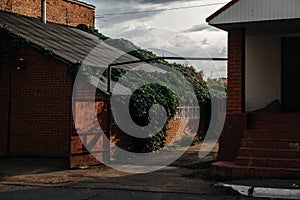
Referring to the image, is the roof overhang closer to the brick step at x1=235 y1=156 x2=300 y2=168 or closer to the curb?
the brick step at x1=235 y1=156 x2=300 y2=168

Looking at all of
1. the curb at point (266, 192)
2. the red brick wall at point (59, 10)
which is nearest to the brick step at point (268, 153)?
the curb at point (266, 192)

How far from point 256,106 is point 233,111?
1.80 meters

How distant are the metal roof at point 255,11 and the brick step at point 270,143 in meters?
2.84

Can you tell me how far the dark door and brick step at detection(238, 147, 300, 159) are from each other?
2842mm

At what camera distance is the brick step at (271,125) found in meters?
11.1

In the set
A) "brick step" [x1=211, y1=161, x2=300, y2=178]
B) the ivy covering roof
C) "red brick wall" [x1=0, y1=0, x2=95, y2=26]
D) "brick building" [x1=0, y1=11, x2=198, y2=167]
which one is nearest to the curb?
"brick step" [x1=211, y1=161, x2=300, y2=178]

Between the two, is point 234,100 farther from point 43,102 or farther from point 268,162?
point 43,102

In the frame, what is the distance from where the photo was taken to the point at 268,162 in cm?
1025

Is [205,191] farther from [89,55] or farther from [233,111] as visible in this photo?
[89,55]

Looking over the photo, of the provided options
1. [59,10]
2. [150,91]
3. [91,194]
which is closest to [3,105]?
[150,91]

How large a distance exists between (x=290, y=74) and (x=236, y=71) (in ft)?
7.42

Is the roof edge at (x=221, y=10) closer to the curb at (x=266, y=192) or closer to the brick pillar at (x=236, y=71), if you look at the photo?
the brick pillar at (x=236, y=71)

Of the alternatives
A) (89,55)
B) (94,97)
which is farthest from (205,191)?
(89,55)

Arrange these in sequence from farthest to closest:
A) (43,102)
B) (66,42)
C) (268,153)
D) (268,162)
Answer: (66,42), (43,102), (268,153), (268,162)
